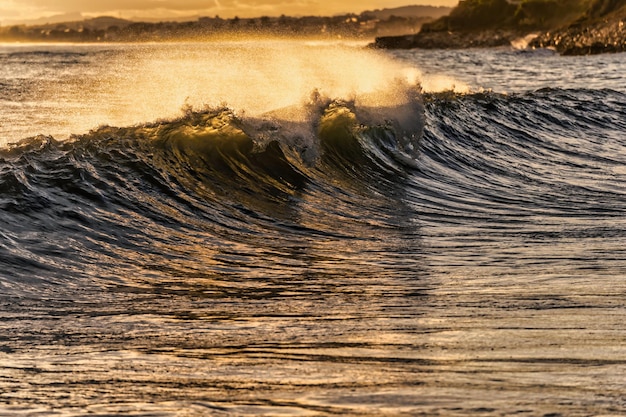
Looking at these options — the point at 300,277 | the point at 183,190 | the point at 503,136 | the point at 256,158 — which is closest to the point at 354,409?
the point at 300,277

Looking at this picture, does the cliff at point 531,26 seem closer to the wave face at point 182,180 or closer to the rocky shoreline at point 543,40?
the rocky shoreline at point 543,40

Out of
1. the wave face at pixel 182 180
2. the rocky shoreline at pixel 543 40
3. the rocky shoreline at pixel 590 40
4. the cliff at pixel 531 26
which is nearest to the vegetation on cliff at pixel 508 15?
the cliff at pixel 531 26

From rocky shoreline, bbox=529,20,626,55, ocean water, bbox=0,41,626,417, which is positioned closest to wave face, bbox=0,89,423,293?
ocean water, bbox=0,41,626,417

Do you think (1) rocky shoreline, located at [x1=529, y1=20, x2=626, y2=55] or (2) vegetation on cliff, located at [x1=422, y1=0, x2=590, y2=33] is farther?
(2) vegetation on cliff, located at [x1=422, y1=0, x2=590, y2=33]

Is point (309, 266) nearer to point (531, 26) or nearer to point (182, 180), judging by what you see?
point (182, 180)

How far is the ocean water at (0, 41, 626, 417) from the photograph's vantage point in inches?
193

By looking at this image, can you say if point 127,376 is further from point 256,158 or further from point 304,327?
point 256,158

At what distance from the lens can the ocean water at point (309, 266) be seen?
491 cm

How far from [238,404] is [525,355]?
1.73 m

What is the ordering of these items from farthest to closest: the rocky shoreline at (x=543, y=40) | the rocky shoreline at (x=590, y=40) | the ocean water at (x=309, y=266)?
the rocky shoreline at (x=543, y=40), the rocky shoreline at (x=590, y=40), the ocean water at (x=309, y=266)

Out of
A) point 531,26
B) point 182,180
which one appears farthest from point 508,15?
point 182,180

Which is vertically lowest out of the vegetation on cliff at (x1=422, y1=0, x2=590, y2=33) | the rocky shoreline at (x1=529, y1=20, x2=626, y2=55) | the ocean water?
the ocean water

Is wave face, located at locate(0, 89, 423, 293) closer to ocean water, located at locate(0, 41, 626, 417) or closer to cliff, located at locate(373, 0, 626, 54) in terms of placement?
ocean water, located at locate(0, 41, 626, 417)

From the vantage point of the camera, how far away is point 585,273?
7180mm
